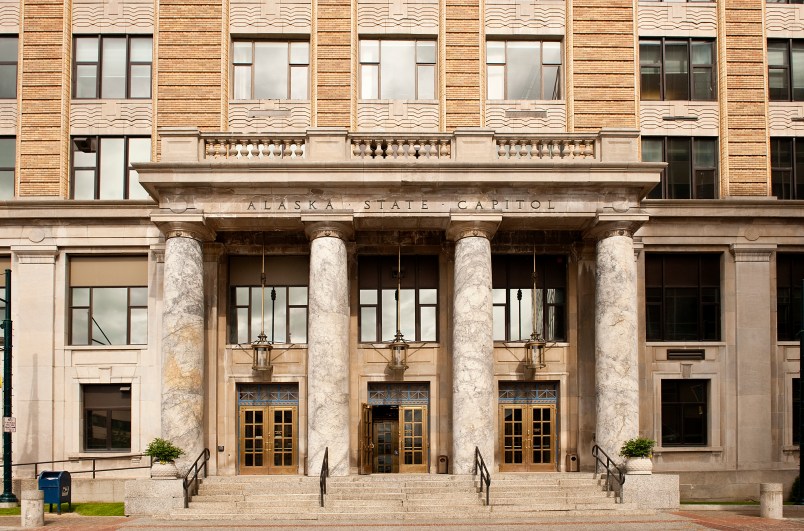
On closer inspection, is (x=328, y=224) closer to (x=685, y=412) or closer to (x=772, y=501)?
(x=685, y=412)

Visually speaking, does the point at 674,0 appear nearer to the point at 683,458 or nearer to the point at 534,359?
the point at 534,359

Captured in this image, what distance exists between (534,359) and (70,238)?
14674 millimetres

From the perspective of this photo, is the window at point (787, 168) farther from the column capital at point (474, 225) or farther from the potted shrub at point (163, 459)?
the potted shrub at point (163, 459)

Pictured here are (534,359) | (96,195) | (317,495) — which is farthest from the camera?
(96,195)

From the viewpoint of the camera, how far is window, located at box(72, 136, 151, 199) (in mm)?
28062

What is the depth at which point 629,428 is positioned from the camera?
23.9 m

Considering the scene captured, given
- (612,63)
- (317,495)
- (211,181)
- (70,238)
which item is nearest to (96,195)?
(70,238)

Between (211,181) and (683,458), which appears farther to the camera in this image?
(683,458)

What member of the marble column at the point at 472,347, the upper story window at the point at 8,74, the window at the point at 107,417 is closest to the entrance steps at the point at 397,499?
the marble column at the point at 472,347

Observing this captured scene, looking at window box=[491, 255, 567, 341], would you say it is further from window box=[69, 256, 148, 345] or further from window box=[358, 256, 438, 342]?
window box=[69, 256, 148, 345]

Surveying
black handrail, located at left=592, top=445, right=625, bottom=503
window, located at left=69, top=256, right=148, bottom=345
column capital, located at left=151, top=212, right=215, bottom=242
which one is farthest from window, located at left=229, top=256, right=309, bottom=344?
black handrail, located at left=592, top=445, right=625, bottom=503

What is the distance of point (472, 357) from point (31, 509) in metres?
11.6

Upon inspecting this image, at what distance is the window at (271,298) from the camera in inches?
1076

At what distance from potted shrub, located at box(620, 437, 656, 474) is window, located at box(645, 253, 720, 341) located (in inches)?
221
